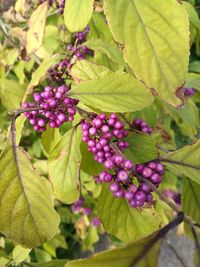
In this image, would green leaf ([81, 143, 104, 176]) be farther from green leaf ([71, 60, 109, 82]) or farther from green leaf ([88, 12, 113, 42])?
green leaf ([88, 12, 113, 42])

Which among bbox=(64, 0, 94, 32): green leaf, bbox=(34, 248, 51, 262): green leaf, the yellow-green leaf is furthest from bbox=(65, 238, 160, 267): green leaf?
bbox=(34, 248, 51, 262): green leaf

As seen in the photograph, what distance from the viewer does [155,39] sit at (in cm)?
95

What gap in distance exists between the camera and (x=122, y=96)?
1071 mm

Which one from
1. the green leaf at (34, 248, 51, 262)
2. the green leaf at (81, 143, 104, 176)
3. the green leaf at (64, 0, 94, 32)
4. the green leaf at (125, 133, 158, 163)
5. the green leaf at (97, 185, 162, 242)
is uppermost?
the green leaf at (64, 0, 94, 32)

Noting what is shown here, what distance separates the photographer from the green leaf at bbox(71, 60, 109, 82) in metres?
1.28

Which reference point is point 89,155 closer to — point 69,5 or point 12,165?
point 12,165

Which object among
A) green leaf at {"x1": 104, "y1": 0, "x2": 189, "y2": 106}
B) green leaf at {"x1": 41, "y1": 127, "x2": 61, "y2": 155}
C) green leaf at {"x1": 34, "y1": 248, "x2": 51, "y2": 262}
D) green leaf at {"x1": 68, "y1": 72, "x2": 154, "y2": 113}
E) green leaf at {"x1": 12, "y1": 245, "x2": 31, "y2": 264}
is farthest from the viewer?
green leaf at {"x1": 34, "y1": 248, "x2": 51, "y2": 262}

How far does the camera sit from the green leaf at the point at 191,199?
3.60 ft

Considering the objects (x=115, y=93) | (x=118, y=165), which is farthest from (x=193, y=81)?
(x=118, y=165)

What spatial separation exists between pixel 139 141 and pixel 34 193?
344mm

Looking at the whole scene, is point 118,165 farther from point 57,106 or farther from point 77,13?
point 77,13

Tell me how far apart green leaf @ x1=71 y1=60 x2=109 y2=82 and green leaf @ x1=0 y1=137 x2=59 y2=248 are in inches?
13.4

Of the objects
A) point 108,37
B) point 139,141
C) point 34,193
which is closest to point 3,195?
point 34,193

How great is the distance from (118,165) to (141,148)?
0.20 metres
